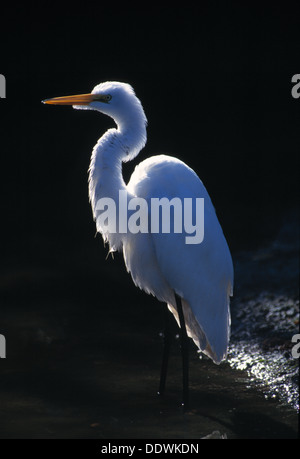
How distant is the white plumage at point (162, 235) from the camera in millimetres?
3721

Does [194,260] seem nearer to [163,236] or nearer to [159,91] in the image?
[163,236]

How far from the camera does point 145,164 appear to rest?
12.9 ft

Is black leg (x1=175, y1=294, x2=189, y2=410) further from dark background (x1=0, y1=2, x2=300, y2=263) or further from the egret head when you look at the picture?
dark background (x1=0, y1=2, x2=300, y2=263)

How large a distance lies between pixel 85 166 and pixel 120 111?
414 centimetres

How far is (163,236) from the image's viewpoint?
3.67 metres

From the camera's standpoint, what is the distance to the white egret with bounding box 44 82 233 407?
372 cm

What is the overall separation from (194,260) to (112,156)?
28.3 inches

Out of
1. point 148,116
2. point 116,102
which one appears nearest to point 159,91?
point 148,116

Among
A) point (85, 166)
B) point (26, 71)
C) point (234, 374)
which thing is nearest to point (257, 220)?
point (85, 166)

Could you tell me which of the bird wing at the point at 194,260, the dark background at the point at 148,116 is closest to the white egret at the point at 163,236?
the bird wing at the point at 194,260

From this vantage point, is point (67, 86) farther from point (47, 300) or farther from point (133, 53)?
point (47, 300)

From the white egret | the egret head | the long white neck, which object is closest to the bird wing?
the white egret

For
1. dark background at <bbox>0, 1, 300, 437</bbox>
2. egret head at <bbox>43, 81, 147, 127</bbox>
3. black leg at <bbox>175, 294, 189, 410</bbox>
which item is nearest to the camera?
black leg at <bbox>175, 294, 189, 410</bbox>

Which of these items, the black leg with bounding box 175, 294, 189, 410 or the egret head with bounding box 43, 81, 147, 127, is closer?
the black leg with bounding box 175, 294, 189, 410
